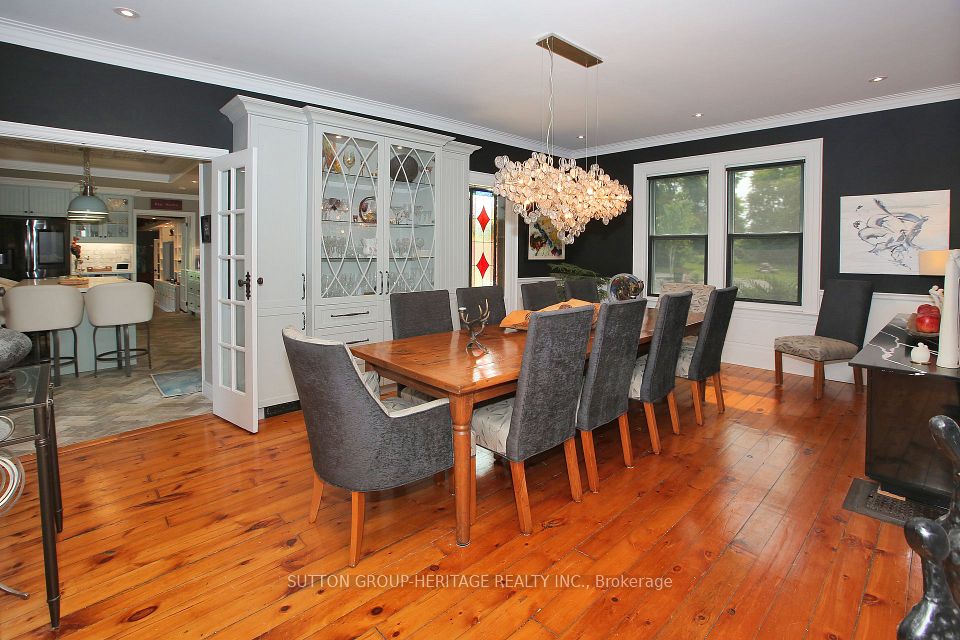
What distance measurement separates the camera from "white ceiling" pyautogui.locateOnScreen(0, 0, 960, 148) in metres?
2.90

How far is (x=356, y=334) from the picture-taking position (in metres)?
4.40

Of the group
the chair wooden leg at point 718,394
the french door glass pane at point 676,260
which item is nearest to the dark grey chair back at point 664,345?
the chair wooden leg at point 718,394

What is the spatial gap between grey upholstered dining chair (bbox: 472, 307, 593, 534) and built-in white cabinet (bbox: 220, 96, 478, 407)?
2169 mm

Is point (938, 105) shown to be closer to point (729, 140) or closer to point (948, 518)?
point (729, 140)

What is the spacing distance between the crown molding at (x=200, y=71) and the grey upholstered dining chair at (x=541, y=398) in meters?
3.31

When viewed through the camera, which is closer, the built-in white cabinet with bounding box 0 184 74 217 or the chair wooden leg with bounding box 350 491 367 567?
the chair wooden leg with bounding box 350 491 367 567

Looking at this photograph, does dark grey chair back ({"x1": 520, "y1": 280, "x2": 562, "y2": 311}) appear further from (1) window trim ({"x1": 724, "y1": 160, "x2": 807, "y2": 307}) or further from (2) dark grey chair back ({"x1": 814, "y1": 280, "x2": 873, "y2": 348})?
(2) dark grey chair back ({"x1": 814, "y1": 280, "x2": 873, "y2": 348})

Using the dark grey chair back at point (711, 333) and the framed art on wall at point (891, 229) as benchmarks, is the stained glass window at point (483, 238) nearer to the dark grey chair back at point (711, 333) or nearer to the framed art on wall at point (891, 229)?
the dark grey chair back at point (711, 333)

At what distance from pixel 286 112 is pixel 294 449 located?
2.50 metres

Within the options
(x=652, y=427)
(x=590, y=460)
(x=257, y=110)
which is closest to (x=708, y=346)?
(x=652, y=427)

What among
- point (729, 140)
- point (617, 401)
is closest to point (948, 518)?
point (617, 401)

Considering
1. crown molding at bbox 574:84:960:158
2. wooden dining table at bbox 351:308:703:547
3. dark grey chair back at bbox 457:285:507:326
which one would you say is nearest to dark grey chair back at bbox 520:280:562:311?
dark grey chair back at bbox 457:285:507:326

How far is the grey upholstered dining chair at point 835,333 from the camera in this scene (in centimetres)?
445

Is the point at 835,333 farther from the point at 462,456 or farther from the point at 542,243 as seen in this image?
the point at 462,456
